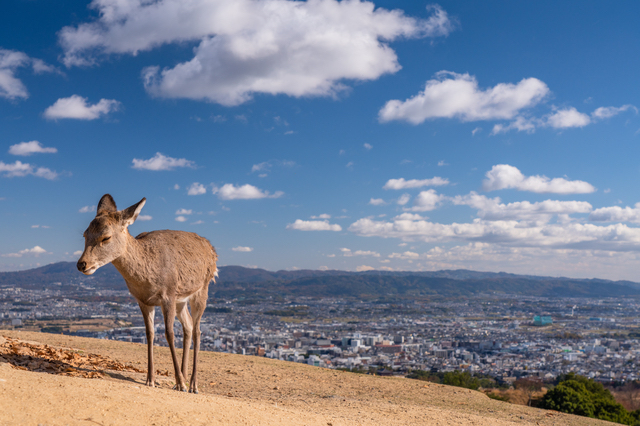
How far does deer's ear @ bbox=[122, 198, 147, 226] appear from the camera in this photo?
26.2 feet

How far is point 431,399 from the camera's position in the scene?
15000mm

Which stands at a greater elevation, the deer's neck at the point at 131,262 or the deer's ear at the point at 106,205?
the deer's ear at the point at 106,205

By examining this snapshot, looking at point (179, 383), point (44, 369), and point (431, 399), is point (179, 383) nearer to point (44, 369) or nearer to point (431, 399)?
point (44, 369)

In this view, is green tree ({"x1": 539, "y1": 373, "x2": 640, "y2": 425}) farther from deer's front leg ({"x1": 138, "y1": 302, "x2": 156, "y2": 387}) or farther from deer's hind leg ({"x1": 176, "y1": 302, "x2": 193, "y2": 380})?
deer's front leg ({"x1": 138, "y1": 302, "x2": 156, "y2": 387})

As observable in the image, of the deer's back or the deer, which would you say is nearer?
the deer

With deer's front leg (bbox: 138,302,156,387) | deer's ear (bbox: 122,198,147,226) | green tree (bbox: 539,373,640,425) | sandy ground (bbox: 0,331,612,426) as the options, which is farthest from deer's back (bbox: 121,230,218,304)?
green tree (bbox: 539,373,640,425)

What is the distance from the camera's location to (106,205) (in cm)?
822

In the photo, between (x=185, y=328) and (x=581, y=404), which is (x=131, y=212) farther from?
(x=581, y=404)

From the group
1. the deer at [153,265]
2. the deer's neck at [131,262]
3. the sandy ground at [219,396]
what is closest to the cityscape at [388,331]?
the sandy ground at [219,396]

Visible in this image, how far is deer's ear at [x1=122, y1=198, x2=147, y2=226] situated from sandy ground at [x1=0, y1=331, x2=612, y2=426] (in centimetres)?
269

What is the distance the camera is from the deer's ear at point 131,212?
7.99 m

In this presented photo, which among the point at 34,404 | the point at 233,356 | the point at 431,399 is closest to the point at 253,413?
the point at 34,404

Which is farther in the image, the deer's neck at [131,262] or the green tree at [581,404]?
the green tree at [581,404]

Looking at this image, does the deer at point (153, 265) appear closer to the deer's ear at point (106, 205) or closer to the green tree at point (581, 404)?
the deer's ear at point (106, 205)
